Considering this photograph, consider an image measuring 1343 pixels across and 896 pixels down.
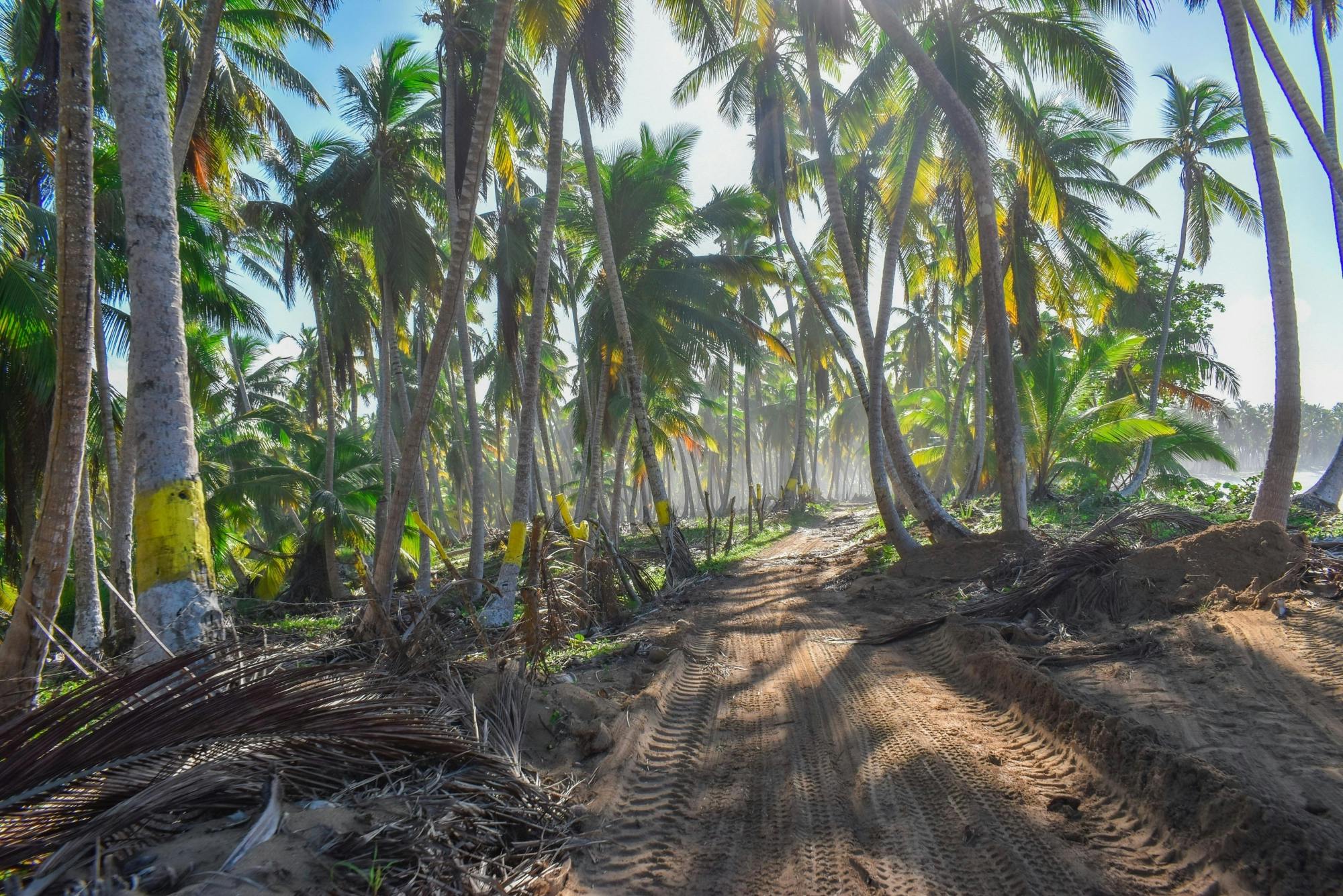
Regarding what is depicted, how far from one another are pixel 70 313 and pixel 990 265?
10.5 meters

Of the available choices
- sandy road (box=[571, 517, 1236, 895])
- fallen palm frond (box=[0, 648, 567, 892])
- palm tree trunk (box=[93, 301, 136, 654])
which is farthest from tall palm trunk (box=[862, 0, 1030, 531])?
palm tree trunk (box=[93, 301, 136, 654])

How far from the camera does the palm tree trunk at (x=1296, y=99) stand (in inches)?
374

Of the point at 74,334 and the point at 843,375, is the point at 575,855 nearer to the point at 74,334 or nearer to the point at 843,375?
the point at 74,334

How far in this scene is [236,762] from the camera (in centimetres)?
269

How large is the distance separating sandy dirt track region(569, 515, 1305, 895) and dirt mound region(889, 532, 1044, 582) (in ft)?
14.2

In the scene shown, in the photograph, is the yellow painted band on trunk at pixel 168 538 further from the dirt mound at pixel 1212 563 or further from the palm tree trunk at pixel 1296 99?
the palm tree trunk at pixel 1296 99

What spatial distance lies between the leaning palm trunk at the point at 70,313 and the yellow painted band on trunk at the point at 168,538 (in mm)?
387

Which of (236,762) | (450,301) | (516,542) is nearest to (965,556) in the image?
(516,542)

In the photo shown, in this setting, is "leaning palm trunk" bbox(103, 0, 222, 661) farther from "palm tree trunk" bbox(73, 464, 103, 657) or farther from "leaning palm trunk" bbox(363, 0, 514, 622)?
"palm tree trunk" bbox(73, 464, 103, 657)

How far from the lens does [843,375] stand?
33219 mm

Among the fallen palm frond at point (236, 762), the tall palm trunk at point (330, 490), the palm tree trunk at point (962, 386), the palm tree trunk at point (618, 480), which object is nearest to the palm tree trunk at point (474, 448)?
the tall palm trunk at point (330, 490)

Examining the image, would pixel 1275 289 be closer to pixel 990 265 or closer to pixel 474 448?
pixel 990 265

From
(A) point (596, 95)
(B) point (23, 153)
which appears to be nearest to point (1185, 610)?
(A) point (596, 95)

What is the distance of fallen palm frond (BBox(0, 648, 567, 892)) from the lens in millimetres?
2258
